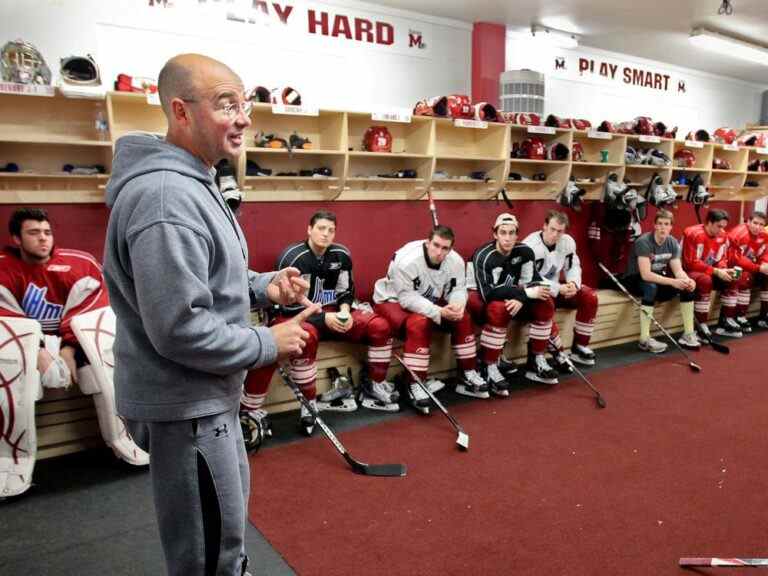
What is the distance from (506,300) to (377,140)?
4.40 ft

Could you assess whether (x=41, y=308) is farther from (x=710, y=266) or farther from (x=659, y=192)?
(x=710, y=266)

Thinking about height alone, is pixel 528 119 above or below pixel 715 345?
above

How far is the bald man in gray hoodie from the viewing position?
2.88ft

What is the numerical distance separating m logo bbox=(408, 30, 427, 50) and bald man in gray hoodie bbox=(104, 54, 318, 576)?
11.9ft

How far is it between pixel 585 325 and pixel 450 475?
2156 millimetres

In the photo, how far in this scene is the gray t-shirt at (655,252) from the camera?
4.53 meters

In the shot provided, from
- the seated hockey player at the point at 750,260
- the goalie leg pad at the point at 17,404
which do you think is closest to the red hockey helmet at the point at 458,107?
the goalie leg pad at the point at 17,404

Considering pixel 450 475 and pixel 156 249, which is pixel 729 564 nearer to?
pixel 450 475

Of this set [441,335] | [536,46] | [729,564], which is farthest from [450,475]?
[536,46]

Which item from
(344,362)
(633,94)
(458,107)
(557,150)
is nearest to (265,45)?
(458,107)

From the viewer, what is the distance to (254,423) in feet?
8.42

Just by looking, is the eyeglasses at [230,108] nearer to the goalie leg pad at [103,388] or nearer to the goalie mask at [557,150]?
the goalie leg pad at [103,388]

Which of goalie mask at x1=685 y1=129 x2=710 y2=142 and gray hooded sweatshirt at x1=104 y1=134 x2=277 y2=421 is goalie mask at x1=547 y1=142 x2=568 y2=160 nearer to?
goalie mask at x1=685 y1=129 x2=710 y2=142

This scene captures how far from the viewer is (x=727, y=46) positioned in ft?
17.5
